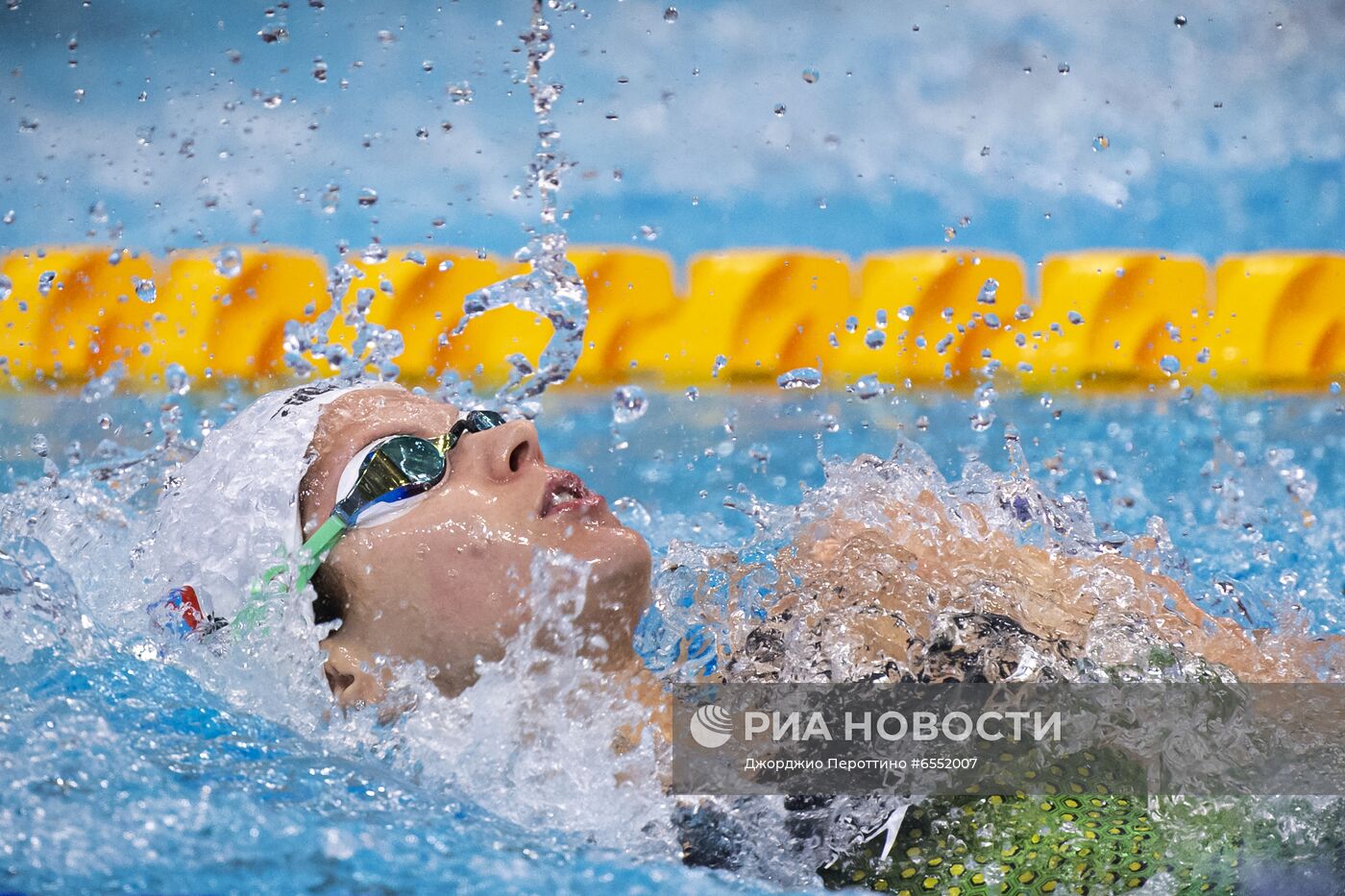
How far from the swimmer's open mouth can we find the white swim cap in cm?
31

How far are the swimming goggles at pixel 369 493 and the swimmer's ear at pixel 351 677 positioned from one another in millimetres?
96

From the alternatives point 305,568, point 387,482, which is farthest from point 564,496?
point 305,568

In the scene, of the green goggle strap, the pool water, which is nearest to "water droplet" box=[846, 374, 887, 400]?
the pool water

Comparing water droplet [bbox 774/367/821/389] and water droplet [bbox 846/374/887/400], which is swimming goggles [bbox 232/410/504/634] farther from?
water droplet [bbox 774/367/821/389]

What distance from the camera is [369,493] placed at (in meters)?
1.42

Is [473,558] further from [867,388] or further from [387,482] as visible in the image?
[867,388]

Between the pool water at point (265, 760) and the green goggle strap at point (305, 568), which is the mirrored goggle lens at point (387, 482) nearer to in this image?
the green goggle strap at point (305, 568)

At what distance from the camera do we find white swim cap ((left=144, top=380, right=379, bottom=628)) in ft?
4.71

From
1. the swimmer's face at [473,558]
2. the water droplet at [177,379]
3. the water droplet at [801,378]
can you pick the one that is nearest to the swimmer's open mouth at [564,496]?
the swimmer's face at [473,558]

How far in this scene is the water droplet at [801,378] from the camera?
4.82 m

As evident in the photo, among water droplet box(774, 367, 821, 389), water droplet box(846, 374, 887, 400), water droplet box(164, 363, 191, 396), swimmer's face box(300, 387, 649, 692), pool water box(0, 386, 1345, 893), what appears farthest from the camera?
water droplet box(164, 363, 191, 396)

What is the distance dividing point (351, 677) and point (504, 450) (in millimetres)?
328

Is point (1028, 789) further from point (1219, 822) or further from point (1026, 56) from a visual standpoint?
point (1026, 56)

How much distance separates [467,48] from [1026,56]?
113 inches
